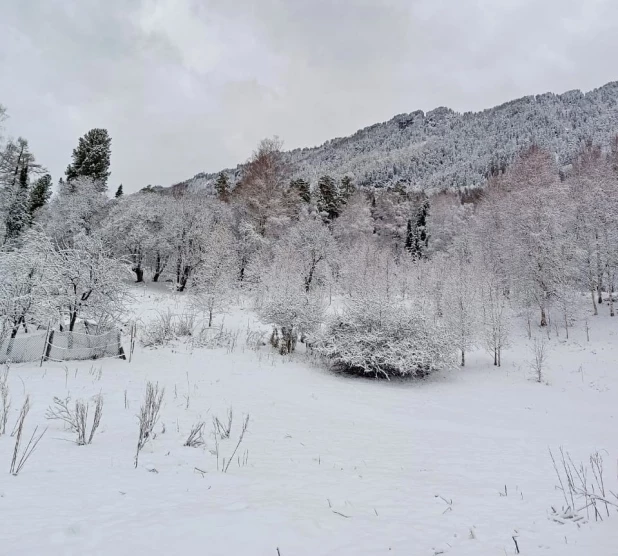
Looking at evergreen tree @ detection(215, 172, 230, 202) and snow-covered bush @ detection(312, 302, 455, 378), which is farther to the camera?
evergreen tree @ detection(215, 172, 230, 202)

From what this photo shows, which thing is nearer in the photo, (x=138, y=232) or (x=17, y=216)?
(x=17, y=216)

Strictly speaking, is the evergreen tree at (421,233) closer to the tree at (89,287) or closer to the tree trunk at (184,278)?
the tree trunk at (184,278)

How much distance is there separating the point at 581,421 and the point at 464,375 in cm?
630

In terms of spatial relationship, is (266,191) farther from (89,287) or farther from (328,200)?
(89,287)

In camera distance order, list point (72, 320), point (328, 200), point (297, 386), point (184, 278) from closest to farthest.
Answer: point (297, 386), point (72, 320), point (184, 278), point (328, 200)

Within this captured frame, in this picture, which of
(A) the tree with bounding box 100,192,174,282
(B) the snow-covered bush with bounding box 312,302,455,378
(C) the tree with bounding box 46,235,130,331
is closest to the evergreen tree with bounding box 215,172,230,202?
(A) the tree with bounding box 100,192,174,282

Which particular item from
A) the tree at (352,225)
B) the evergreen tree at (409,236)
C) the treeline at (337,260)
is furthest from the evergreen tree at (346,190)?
the evergreen tree at (409,236)

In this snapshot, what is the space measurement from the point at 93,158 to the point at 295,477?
1893 inches

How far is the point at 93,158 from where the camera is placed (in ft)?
140

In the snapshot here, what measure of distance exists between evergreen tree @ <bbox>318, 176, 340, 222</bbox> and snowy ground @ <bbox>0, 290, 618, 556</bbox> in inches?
1527

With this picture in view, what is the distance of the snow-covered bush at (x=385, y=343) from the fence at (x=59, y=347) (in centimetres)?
860

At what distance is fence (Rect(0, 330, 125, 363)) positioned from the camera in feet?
37.0

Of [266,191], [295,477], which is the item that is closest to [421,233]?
[266,191]

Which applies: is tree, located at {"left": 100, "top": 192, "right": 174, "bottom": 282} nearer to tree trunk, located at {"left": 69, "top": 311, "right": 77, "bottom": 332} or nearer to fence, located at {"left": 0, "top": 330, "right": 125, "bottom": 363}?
tree trunk, located at {"left": 69, "top": 311, "right": 77, "bottom": 332}
